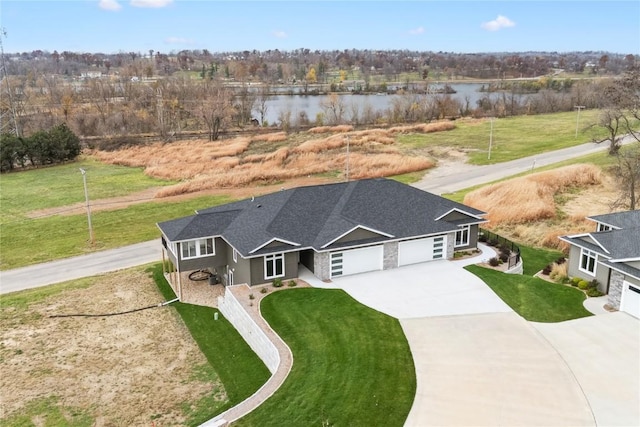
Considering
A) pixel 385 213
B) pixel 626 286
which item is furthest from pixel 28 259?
pixel 626 286

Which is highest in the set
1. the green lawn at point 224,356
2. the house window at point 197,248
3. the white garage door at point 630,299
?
the house window at point 197,248

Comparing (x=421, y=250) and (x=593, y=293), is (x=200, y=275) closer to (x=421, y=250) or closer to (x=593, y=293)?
(x=421, y=250)

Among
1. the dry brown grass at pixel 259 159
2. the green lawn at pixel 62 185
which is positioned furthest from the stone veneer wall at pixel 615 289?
the green lawn at pixel 62 185

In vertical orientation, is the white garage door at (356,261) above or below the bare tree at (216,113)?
below

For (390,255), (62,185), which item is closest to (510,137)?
(390,255)

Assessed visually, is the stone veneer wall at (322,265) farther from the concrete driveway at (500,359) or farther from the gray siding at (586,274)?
the gray siding at (586,274)

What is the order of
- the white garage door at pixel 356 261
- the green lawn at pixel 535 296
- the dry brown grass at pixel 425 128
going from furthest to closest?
the dry brown grass at pixel 425 128, the white garage door at pixel 356 261, the green lawn at pixel 535 296
